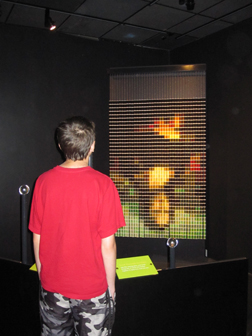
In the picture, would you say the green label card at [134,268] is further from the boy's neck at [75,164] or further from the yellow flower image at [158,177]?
the yellow flower image at [158,177]

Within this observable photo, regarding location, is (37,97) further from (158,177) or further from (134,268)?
(134,268)

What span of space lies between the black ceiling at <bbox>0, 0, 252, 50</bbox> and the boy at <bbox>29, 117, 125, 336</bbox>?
7.92 feet

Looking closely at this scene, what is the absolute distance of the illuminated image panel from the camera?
3.56 m

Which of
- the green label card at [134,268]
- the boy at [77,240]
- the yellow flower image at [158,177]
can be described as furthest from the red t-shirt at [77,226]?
the yellow flower image at [158,177]

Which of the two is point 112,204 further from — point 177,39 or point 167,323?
point 177,39

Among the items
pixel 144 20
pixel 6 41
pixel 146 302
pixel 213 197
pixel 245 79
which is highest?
pixel 144 20

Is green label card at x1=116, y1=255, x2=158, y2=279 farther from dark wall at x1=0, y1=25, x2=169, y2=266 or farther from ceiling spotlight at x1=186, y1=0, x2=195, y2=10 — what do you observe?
ceiling spotlight at x1=186, y1=0, x2=195, y2=10

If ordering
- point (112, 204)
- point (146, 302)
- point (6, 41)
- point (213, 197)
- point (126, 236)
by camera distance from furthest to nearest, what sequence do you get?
point (213, 197)
point (126, 236)
point (6, 41)
point (146, 302)
point (112, 204)

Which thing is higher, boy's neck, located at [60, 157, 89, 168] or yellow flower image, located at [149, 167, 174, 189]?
boy's neck, located at [60, 157, 89, 168]

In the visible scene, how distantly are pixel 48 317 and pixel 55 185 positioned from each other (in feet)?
2.19

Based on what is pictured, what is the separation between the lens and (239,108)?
3.75 meters

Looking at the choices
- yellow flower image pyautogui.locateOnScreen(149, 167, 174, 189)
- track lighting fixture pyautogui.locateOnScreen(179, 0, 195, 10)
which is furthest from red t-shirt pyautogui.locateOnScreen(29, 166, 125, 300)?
track lighting fixture pyautogui.locateOnScreen(179, 0, 195, 10)

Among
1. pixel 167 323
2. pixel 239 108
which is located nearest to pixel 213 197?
pixel 239 108

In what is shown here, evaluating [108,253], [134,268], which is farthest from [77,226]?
[134,268]
